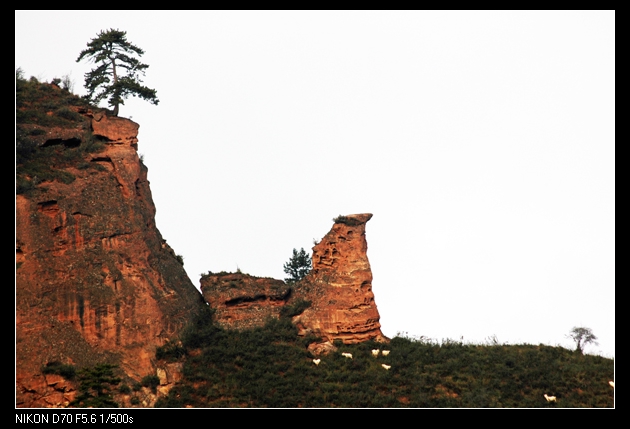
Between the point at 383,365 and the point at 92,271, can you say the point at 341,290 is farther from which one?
the point at 92,271

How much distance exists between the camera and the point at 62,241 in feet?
170

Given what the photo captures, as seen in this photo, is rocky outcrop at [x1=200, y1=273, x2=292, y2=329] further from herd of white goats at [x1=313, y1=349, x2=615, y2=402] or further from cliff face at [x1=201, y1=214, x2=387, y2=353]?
herd of white goats at [x1=313, y1=349, x2=615, y2=402]

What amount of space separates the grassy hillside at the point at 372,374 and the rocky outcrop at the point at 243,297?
1.04 meters

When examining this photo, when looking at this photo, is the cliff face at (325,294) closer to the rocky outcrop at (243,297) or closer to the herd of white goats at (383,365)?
the rocky outcrop at (243,297)

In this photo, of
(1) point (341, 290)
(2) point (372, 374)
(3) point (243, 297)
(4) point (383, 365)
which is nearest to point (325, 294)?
(1) point (341, 290)

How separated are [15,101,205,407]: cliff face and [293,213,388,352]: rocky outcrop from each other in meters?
7.69

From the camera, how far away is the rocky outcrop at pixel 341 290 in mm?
58656

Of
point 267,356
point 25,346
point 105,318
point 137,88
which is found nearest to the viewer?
point 25,346

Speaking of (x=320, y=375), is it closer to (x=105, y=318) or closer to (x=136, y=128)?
(x=105, y=318)

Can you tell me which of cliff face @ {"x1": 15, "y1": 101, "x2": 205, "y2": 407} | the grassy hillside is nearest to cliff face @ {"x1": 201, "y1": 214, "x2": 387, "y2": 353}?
the grassy hillside

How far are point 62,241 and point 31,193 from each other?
3.28 metres

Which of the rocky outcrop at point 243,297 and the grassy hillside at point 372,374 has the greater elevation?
the rocky outcrop at point 243,297

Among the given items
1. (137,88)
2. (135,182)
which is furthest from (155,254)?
(137,88)

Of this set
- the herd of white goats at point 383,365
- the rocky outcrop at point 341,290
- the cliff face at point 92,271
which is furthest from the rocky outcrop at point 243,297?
the herd of white goats at point 383,365
